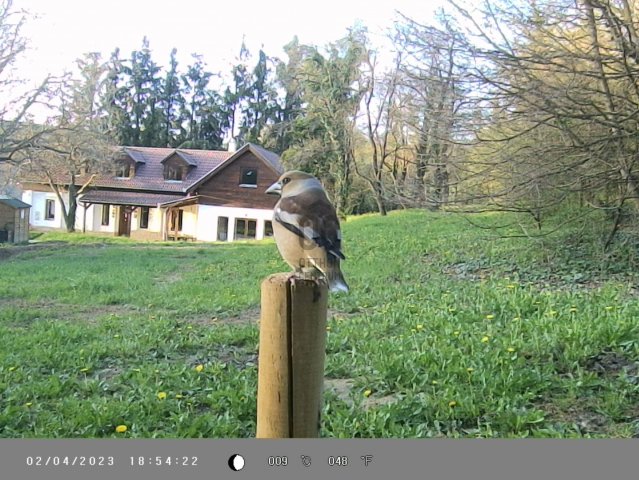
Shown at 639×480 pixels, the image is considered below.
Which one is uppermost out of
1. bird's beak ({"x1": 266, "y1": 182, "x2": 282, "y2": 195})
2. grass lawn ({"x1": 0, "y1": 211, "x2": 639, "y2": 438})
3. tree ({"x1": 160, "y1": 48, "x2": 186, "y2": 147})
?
tree ({"x1": 160, "y1": 48, "x2": 186, "y2": 147})

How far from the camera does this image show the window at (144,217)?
167 centimetres

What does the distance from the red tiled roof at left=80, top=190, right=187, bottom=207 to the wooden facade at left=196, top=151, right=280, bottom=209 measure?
0.33 ft

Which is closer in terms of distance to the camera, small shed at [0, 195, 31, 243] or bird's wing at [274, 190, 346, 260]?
bird's wing at [274, 190, 346, 260]

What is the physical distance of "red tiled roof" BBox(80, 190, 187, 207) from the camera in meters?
1.63

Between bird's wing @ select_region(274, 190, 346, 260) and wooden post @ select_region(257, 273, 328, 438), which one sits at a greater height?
bird's wing @ select_region(274, 190, 346, 260)

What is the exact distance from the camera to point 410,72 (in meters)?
1.83

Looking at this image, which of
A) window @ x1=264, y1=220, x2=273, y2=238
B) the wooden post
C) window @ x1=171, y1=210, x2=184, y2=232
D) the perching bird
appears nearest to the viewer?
the wooden post

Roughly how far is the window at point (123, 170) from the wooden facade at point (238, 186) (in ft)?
0.67

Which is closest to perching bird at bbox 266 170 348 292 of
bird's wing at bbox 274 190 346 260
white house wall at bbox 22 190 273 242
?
bird's wing at bbox 274 190 346 260

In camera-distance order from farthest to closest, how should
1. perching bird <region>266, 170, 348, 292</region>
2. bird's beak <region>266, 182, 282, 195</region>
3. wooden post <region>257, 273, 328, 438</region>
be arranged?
bird's beak <region>266, 182, 282, 195</region>, perching bird <region>266, 170, 348, 292</region>, wooden post <region>257, 273, 328, 438</region>

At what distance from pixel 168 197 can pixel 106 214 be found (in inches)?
7.8

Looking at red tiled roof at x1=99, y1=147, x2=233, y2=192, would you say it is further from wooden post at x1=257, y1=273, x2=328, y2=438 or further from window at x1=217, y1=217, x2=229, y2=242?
wooden post at x1=257, y1=273, x2=328, y2=438
